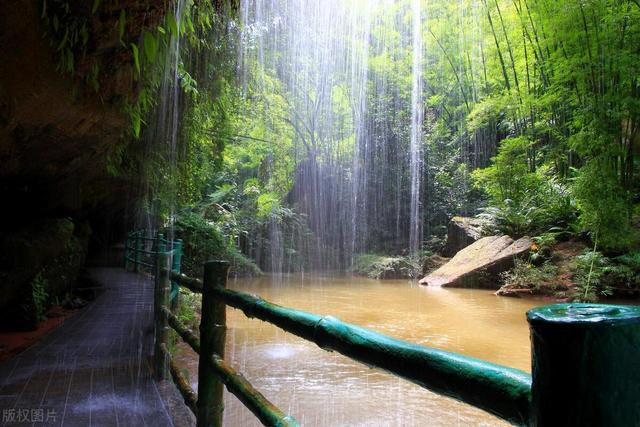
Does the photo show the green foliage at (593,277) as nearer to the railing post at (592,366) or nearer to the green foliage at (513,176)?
the green foliage at (513,176)

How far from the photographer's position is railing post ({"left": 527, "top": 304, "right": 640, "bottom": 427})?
48cm

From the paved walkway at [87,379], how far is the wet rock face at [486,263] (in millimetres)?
9302

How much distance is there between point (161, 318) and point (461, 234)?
13.6 meters

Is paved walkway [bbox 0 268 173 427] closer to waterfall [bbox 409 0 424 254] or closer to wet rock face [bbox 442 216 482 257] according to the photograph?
wet rock face [bbox 442 216 482 257]

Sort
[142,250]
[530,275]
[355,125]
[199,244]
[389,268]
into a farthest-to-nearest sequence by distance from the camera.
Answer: [355,125], [389,268], [199,244], [530,275], [142,250]

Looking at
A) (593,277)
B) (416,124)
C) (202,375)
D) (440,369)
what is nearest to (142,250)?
(202,375)

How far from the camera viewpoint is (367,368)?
5.05 m

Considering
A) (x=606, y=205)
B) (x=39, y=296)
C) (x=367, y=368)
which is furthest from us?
(x=606, y=205)

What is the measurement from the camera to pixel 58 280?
6191mm

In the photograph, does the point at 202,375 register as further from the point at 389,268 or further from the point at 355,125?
the point at 355,125

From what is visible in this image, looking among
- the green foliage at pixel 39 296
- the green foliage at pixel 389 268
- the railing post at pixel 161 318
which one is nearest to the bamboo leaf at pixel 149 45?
the railing post at pixel 161 318

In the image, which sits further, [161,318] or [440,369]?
[161,318]

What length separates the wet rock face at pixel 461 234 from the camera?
48.7 ft

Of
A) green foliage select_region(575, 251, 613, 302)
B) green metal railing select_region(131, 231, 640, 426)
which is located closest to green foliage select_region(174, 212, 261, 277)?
green foliage select_region(575, 251, 613, 302)
